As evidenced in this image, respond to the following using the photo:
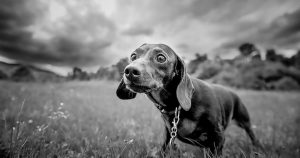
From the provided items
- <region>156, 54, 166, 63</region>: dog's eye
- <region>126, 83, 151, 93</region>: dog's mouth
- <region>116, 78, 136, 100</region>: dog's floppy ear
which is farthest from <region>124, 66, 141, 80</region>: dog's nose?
<region>116, 78, 136, 100</region>: dog's floppy ear

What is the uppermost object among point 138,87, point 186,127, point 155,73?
point 155,73

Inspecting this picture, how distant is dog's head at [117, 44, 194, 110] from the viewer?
2049mm

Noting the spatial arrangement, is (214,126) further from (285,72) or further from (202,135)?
(285,72)

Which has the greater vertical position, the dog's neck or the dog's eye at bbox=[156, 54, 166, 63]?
the dog's eye at bbox=[156, 54, 166, 63]

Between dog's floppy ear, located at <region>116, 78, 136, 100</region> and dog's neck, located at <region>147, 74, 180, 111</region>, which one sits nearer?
dog's neck, located at <region>147, 74, 180, 111</region>

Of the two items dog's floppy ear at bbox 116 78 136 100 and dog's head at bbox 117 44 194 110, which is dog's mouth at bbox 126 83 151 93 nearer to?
dog's head at bbox 117 44 194 110

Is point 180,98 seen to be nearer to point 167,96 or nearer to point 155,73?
point 167,96

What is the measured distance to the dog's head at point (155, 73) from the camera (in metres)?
2.05

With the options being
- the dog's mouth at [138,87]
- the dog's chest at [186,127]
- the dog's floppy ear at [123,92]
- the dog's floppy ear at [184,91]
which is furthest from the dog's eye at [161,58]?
the dog's chest at [186,127]

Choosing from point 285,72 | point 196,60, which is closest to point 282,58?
point 285,72

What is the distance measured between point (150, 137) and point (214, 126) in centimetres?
183

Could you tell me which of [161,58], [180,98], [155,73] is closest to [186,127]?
[180,98]

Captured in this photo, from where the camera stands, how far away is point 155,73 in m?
2.28

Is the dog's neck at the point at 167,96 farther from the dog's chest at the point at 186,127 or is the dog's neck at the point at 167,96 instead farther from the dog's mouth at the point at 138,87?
the dog's mouth at the point at 138,87
